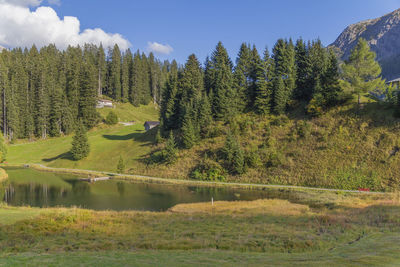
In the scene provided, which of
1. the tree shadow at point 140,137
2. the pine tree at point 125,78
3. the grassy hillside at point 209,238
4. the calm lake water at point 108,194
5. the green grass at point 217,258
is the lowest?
the calm lake water at point 108,194

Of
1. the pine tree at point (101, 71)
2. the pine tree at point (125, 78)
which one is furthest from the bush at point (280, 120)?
the pine tree at point (101, 71)

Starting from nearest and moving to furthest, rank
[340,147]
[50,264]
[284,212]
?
[50,264]
[284,212]
[340,147]

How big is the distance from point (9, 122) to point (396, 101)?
10849cm

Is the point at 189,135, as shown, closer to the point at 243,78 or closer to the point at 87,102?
the point at 243,78

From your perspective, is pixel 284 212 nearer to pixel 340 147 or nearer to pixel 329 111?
pixel 340 147

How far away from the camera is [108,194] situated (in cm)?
4494

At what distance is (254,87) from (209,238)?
62.2m

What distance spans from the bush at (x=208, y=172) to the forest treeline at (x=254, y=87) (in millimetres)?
8582

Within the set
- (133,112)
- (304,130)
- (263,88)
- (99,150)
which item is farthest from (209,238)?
(133,112)

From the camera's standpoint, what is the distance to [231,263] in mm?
11969

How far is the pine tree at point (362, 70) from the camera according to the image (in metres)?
55.7

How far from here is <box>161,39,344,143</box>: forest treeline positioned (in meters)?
62.9

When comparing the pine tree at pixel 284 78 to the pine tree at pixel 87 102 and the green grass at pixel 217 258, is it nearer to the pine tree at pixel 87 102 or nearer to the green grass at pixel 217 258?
the green grass at pixel 217 258

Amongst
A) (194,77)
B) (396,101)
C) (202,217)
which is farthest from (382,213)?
(194,77)
